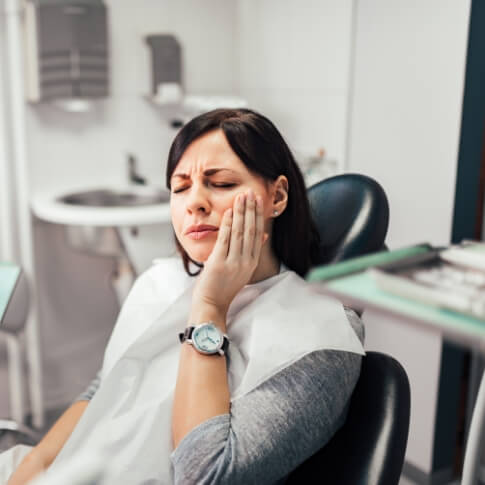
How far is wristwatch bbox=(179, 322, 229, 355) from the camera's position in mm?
1003

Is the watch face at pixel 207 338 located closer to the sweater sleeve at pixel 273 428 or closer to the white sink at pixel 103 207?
the sweater sleeve at pixel 273 428

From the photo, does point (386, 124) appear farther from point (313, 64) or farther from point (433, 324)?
point (433, 324)

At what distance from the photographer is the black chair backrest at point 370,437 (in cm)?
96

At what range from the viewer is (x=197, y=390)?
97cm

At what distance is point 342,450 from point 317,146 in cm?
158

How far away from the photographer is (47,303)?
8.54 ft

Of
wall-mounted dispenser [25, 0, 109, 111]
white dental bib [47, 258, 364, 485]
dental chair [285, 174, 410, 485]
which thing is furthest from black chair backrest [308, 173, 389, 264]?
wall-mounted dispenser [25, 0, 109, 111]

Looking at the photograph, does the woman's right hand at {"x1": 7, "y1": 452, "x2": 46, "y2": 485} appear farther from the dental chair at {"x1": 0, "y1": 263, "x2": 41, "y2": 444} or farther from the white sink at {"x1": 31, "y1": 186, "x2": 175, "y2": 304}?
the white sink at {"x1": 31, "y1": 186, "x2": 175, "y2": 304}

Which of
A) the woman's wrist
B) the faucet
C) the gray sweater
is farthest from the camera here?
the faucet

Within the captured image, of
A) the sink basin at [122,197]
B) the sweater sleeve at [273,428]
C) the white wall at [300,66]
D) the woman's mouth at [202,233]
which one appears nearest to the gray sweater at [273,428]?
the sweater sleeve at [273,428]

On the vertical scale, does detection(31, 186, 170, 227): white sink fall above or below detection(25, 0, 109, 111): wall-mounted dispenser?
below

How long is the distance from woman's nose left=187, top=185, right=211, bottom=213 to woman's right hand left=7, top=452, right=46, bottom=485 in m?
0.55

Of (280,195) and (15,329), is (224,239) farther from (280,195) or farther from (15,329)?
(15,329)

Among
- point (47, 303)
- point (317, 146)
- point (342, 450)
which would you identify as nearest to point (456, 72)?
point (317, 146)
